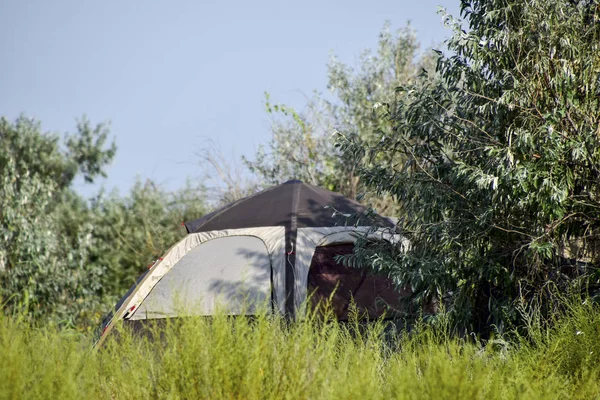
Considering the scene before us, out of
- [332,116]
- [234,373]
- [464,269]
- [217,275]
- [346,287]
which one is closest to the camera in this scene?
[234,373]

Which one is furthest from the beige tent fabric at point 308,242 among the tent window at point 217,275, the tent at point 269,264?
the tent window at point 217,275

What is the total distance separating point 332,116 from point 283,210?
18.1 feet

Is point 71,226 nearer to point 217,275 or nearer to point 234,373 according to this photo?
point 217,275

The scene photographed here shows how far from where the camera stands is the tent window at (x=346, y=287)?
6.76 meters

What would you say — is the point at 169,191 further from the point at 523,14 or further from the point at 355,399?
the point at 355,399

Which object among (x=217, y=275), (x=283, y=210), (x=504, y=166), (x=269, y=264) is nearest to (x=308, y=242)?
(x=269, y=264)

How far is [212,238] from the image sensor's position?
7406 millimetres

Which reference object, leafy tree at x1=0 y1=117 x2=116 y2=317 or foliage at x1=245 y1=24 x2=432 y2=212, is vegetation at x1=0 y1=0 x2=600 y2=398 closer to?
leafy tree at x1=0 y1=117 x2=116 y2=317

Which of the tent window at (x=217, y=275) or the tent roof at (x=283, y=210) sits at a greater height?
the tent roof at (x=283, y=210)

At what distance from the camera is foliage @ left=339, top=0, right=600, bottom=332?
504 centimetres

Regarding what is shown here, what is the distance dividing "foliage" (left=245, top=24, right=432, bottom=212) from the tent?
468 centimetres

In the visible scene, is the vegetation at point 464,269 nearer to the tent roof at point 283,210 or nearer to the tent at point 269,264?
the tent at point 269,264

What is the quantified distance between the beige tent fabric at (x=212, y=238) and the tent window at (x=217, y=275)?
5 cm

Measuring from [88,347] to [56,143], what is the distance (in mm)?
14231
